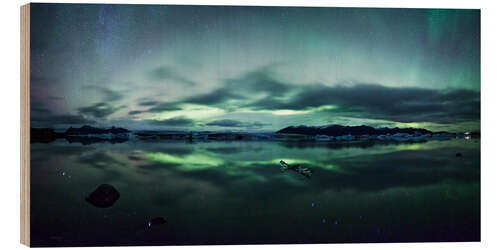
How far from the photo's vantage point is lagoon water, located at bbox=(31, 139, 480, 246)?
3.72 meters

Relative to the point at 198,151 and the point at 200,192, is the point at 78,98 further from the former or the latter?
the point at 200,192

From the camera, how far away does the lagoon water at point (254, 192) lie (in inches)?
147

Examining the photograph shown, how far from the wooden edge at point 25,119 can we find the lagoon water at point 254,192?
0.22 feet

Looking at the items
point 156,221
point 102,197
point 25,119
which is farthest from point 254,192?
point 25,119

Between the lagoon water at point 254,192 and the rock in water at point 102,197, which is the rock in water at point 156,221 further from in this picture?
the rock in water at point 102,197

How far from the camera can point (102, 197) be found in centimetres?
372

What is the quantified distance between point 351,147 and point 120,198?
2541 millimetres

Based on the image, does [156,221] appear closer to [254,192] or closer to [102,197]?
[102,197]

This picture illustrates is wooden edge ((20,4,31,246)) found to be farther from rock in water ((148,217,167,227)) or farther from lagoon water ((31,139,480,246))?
rock in water ((148,217,167,227))

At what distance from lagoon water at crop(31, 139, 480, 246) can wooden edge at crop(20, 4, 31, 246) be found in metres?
0.07

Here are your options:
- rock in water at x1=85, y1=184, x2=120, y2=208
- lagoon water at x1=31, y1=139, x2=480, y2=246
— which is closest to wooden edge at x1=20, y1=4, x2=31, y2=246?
lagoon water at x1=31, y1=139, x2=480, y2=246

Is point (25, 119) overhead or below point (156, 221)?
overhead

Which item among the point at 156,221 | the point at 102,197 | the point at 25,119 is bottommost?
the point at 156,221

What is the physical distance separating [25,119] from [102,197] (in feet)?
3.69
